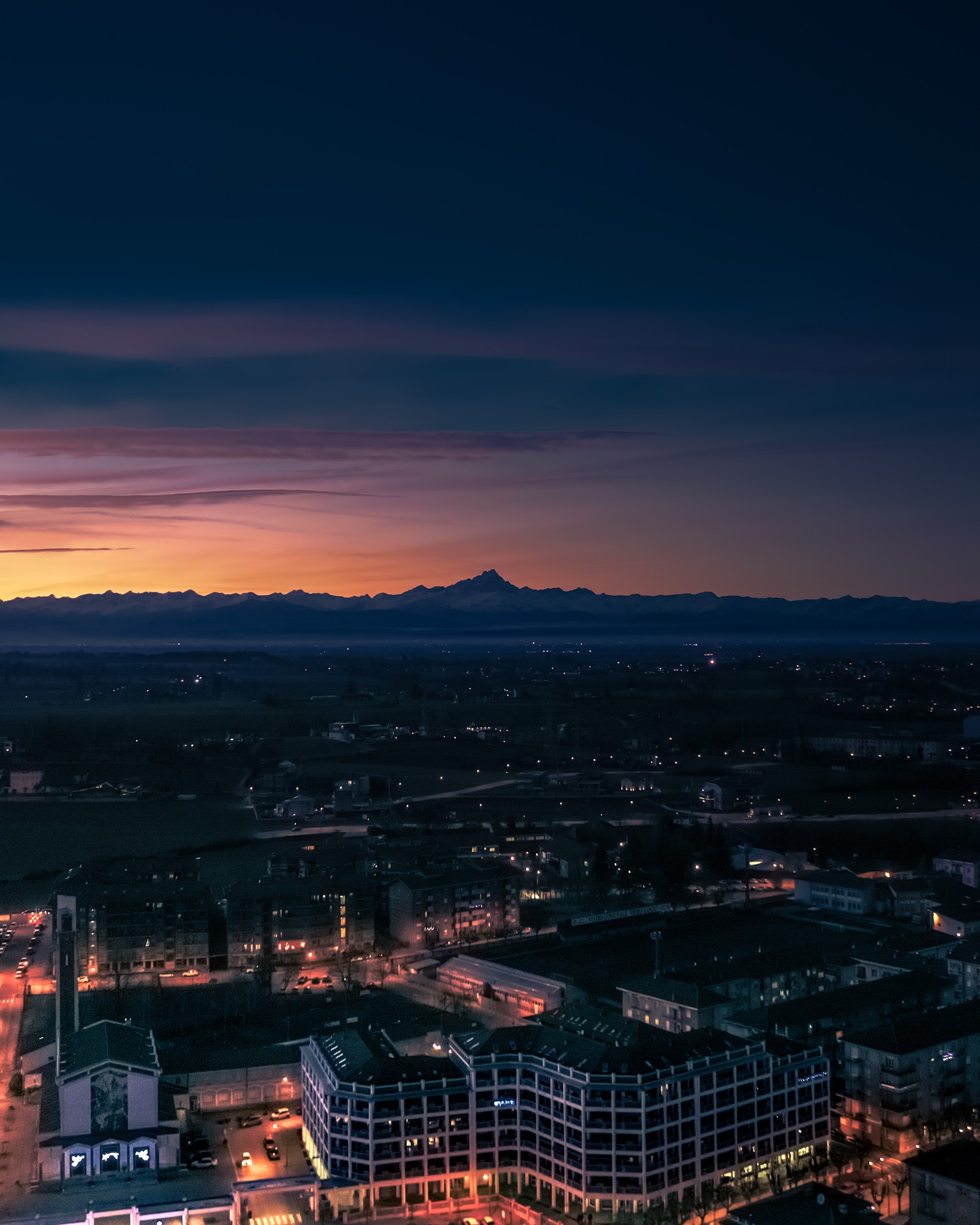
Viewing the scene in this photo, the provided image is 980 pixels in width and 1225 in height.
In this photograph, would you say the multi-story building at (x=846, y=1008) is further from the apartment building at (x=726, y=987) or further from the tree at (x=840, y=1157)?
the tree at (x=840, y=1157)

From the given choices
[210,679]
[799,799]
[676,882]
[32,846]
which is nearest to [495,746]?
[799,799]

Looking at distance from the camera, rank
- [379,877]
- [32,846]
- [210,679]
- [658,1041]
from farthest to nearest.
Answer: [210,679]
[32,846]
[379,877]
[658,1041]

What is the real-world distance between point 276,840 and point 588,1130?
12450 millimetres

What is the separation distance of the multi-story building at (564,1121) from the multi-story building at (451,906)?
524 cm

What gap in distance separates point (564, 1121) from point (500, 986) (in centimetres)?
358

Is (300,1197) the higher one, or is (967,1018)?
(967,1018)

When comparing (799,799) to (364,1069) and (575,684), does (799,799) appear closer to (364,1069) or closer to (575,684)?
(364,1069)

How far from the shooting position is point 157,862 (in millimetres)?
15125

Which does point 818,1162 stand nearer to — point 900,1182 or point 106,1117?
point 900,1182

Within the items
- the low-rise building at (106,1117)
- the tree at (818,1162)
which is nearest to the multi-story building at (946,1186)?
the tree at (818,1162)

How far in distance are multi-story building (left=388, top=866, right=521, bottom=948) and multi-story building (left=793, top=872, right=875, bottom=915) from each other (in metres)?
3.33

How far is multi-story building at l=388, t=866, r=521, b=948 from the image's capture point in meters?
13.1

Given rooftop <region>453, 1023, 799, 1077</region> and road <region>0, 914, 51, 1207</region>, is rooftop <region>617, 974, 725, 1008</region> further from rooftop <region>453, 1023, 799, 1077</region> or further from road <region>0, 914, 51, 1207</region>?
road <region>0, 914, 51, 1207</region>

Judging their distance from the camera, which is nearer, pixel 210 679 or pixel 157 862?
pixel 157 862
